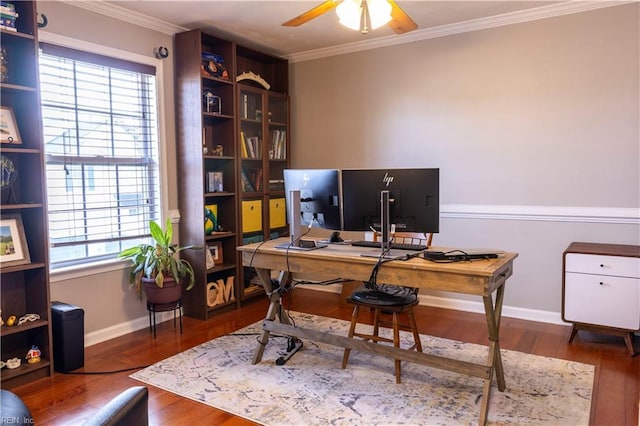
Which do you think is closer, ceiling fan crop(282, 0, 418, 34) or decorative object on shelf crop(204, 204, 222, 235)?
ceiling fan crop(282, 0, 418, 34)

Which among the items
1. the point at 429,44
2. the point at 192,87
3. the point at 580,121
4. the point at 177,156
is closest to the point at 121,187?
the point at 177,156

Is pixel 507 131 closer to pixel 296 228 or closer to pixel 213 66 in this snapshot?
pixel 296 228

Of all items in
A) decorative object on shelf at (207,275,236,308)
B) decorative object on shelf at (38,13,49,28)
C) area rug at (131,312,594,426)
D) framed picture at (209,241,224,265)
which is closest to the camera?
area rug at (131,312,594,426)

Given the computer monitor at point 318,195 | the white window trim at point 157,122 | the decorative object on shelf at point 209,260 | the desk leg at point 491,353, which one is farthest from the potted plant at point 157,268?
the desk leg at point 491,353

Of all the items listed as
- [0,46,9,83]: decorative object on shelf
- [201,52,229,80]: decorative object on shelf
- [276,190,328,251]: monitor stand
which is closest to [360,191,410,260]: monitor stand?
[276,190,328,251]: monitor stand

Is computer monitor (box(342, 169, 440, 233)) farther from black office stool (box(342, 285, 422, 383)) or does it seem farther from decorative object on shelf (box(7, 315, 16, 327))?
decorative object on shelf (box(7, 315, 16, 327))

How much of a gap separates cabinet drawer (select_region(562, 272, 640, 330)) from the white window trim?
3118 millimetres

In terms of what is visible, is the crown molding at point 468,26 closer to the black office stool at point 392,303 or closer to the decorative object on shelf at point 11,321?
the black office stool at point 392,303

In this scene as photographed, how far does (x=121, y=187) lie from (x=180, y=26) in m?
1.41

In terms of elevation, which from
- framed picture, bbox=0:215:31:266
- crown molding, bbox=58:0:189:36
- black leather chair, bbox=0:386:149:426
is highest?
crown molding, bbox=58:0:189:36

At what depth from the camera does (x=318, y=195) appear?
8.99 ft

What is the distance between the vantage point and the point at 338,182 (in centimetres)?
265

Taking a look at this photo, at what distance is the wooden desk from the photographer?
219 centimetres

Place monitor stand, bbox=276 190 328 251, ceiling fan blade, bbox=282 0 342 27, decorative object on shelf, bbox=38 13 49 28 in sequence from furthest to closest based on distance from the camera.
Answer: decorative object on shelf, bbox=38 13 49 28, monitor stand, bbox=276 190 328 251, ceiling fan blade, bbox=282 0 342 27
